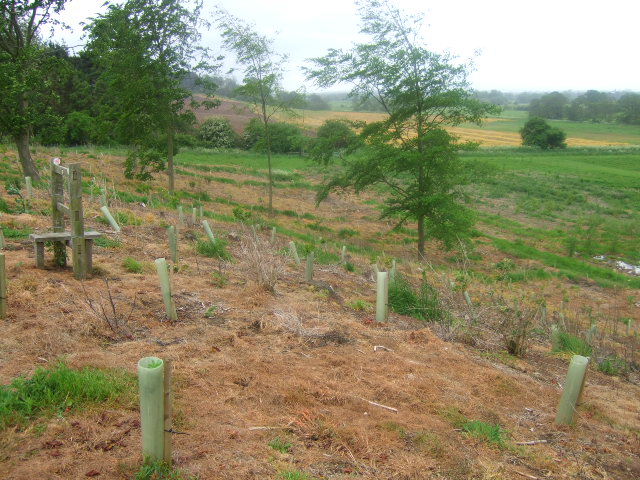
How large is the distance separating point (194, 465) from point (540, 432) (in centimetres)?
278

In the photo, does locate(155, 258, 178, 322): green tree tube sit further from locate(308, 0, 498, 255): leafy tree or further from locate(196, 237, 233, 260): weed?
locate(308, 0, 498, 255): leafy tree

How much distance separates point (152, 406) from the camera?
2973 mm

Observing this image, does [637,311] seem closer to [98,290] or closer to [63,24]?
[98,290]

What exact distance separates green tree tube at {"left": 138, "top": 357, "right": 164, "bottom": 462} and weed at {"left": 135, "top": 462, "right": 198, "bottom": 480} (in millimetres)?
34

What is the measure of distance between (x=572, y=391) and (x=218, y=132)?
42.7 m

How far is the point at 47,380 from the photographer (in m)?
3.77

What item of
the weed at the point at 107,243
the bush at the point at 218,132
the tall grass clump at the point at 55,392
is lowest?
the tall grass clump at the point at 55,392

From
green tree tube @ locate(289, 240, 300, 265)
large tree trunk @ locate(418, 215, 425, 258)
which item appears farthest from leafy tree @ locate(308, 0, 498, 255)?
green tree tube @ locate(289, 240, 300, 265)

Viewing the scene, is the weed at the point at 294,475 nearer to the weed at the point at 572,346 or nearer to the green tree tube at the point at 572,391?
the green tree tube at the point at 572,391

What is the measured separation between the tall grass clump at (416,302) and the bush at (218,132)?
3744 cm

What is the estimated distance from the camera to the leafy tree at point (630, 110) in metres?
80.8

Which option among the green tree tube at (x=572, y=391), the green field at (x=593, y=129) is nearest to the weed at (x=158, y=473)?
the green tree tube at (x=572, y=391)

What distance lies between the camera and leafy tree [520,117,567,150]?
58.4 m

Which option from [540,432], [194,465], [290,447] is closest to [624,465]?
[540,432]
